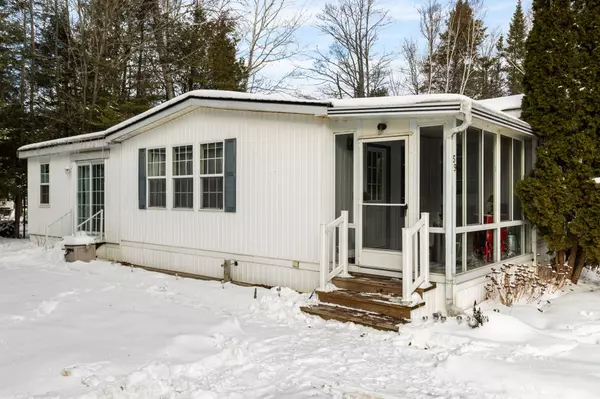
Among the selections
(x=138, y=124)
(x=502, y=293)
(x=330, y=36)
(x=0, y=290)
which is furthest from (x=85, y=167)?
(x=330, y=36)

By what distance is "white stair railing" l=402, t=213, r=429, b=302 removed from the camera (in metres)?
5.43

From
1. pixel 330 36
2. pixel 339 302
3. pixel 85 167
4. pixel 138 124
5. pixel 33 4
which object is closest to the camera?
pixel 339 302

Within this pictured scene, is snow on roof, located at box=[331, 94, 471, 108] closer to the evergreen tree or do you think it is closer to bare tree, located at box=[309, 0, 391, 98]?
the evergreen tree

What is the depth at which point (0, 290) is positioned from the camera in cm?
715

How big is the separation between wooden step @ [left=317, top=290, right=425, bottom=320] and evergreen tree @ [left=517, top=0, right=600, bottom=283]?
359 cm

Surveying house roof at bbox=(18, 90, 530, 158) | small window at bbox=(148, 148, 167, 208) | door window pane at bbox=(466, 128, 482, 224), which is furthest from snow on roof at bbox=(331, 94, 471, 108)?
small window at bbox=(148, 148, 167, 208)

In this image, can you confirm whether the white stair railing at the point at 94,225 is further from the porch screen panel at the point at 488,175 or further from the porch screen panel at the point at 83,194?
the porch screen panel at the point at 488,175

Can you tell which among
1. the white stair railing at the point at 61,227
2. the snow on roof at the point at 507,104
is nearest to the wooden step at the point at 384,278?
the snow on roof at the point at 507,104

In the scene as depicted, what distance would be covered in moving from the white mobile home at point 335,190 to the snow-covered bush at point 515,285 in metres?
0.22

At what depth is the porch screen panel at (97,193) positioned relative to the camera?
417 inches

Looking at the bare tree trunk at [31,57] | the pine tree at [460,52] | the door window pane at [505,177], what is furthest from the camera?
the pine tree at [460,52]

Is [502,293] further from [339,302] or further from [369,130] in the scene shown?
[369,130]

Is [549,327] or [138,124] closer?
[549,327]

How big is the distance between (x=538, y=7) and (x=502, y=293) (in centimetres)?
502
